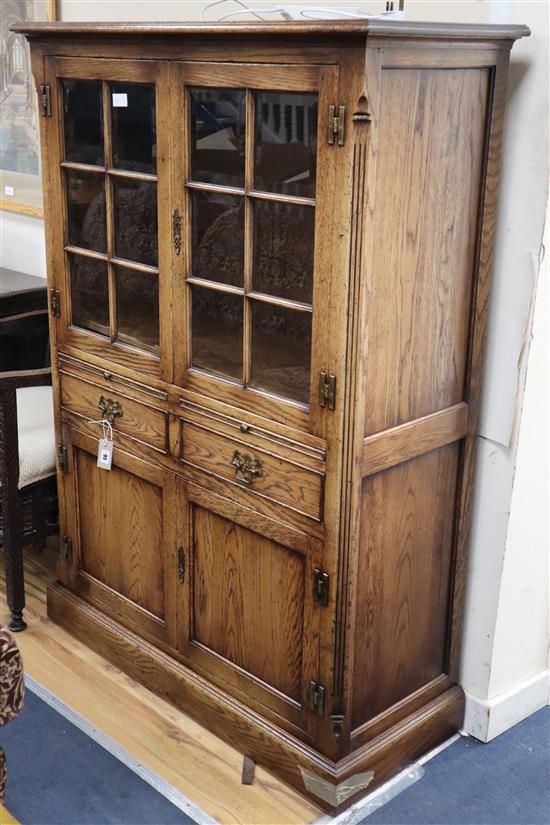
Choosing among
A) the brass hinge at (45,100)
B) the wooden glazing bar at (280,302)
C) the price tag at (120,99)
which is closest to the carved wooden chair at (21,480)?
the brass hinge at (45,100)

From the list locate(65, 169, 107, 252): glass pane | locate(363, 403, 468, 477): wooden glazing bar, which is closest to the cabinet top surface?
locate(65, 169, 107, 252): glass pane

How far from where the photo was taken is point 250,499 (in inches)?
95.8

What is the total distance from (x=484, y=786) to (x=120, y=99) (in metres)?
1.94

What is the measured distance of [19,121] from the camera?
390 cm

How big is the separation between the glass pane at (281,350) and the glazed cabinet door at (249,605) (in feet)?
1.10

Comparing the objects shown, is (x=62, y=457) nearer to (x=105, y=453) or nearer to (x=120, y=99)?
(x=105, y=453)

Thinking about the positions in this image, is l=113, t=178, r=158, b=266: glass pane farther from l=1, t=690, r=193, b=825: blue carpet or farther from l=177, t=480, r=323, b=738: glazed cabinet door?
l=1, t=690, r=193, b=825: blue carpet

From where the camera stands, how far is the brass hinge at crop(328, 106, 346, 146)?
197 centimetres

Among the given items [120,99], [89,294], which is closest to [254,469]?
[89,294]

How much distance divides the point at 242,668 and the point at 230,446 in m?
0.60

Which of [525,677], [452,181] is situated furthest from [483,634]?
[452,181]

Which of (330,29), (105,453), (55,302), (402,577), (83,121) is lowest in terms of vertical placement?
(402,577)

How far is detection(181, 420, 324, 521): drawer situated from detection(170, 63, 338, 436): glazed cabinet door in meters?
0.10

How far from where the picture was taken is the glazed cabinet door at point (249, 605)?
239cm
